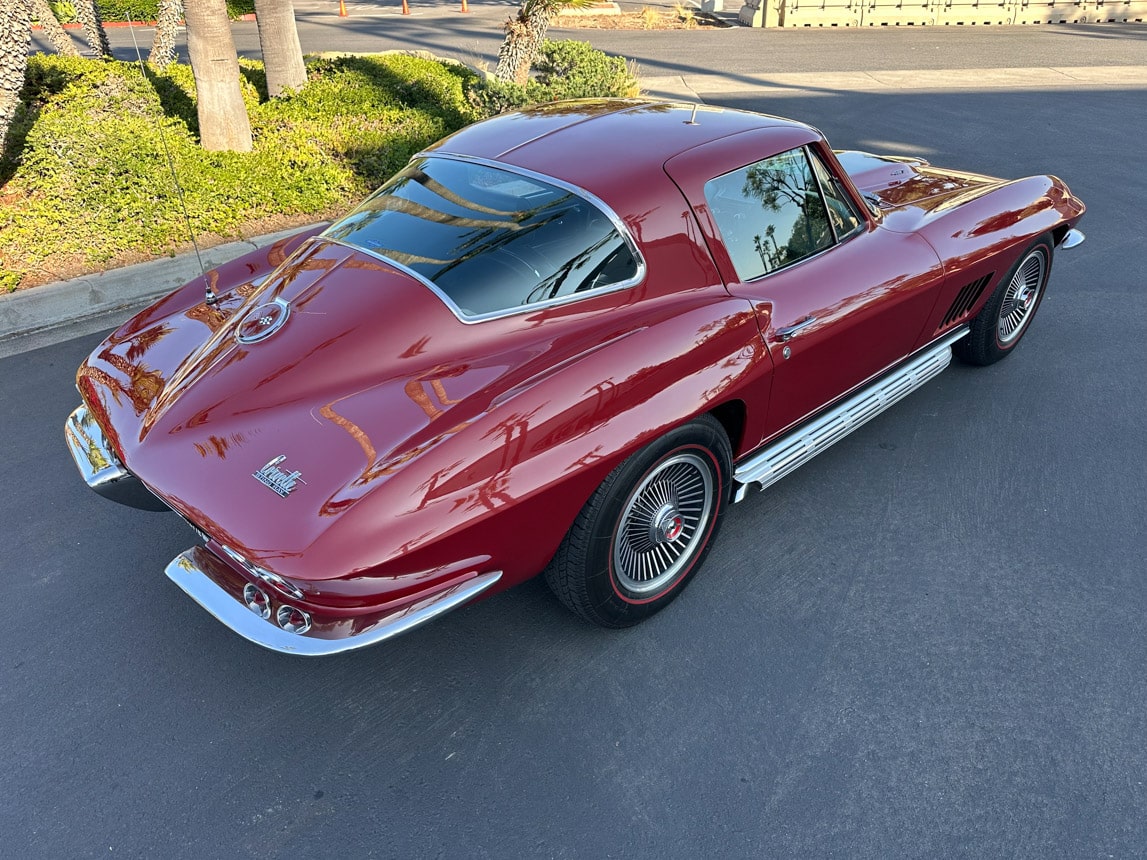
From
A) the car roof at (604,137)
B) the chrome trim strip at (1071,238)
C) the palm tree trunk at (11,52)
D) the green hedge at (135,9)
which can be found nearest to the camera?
the car roof at (604,137)

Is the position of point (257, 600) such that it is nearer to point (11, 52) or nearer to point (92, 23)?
point (11, 52)

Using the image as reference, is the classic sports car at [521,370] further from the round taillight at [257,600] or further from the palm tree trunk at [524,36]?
the palm tree trunk at [524,36]

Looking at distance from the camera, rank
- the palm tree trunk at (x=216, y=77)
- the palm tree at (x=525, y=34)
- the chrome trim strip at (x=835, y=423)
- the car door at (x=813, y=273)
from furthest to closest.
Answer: the palm tree at (x=525, y=34), the palm tree trunk at (x=216, y=77), the chrome trim strip at (x=835, y=423), the car door at (x=813, y=273)

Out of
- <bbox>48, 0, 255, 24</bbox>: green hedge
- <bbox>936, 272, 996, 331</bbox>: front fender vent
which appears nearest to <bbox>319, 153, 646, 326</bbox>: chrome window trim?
<bbox>936, 272, 996, 331</bbox>: front fender vent

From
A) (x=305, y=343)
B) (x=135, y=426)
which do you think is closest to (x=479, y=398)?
(x=305, y=343)

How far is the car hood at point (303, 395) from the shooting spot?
2.29 m

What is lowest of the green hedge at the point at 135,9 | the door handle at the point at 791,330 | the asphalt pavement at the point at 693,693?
the asphalt pavement at the point at 693,693

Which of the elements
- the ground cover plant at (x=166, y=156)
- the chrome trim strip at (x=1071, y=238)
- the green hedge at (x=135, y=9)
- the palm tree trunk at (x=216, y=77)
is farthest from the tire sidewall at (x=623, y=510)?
the green hedge at (x=135, y=9)

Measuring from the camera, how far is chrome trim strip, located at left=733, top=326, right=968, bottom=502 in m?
3.24

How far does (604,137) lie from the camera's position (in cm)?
326

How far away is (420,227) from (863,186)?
8.66ft

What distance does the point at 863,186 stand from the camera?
14.5ft

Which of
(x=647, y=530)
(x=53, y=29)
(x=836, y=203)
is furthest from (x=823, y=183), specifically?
(x=53, y=29)

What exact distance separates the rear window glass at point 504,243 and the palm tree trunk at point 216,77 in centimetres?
472
